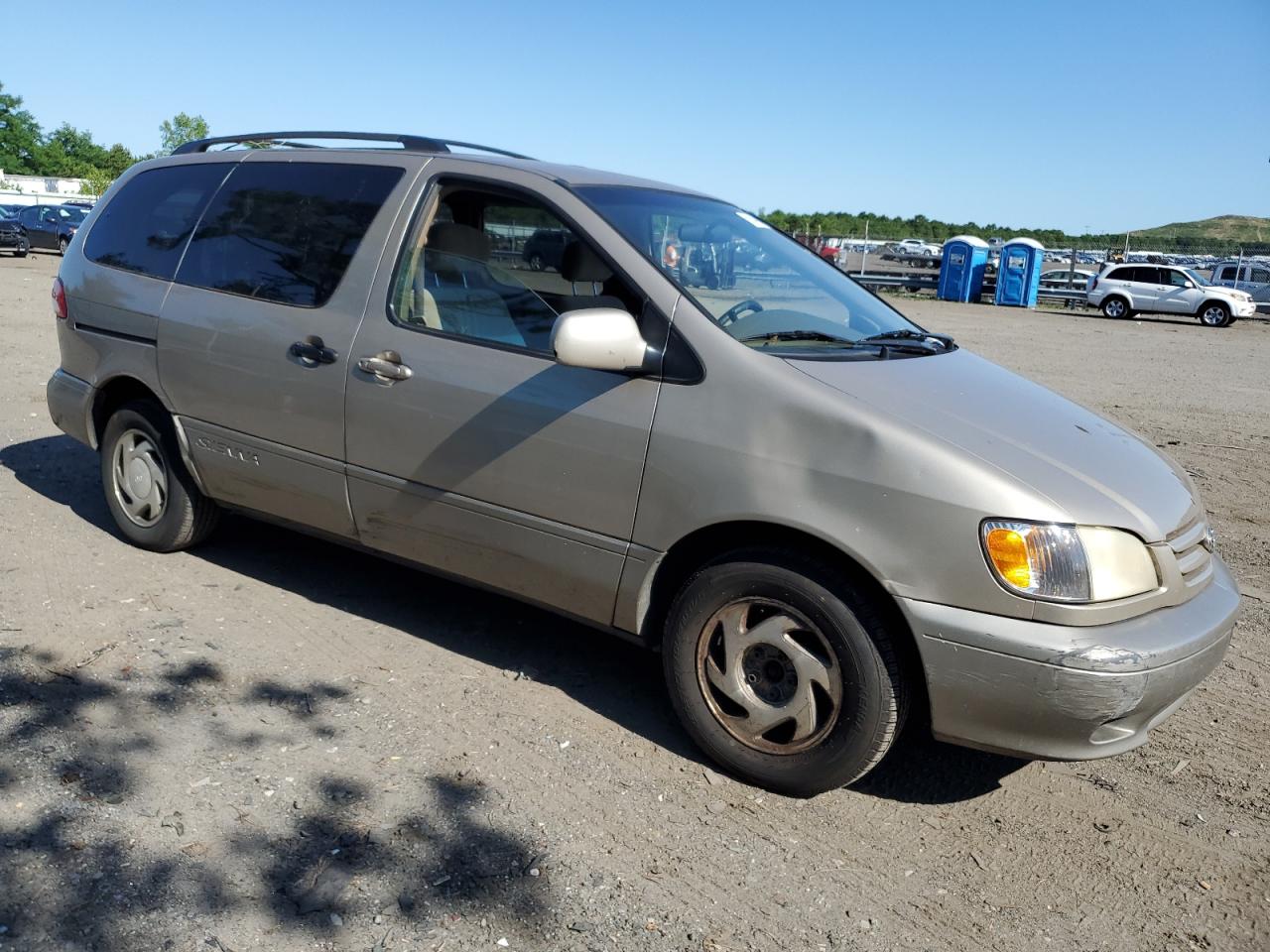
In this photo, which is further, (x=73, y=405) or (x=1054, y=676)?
(x=73, y=405)

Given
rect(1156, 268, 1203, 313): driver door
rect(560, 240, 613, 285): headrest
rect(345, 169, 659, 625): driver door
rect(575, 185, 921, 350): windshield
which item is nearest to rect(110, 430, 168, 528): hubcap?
rect(345, 169, 659, 625): driver door

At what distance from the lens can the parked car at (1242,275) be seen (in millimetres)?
35072

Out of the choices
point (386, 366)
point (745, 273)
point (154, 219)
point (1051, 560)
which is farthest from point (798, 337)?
point (154, 219)

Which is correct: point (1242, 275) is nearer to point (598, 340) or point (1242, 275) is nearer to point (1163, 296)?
point (1163, 296)

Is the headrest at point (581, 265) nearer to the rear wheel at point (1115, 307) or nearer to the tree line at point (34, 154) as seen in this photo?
the rear wheel at point (1115, 307)

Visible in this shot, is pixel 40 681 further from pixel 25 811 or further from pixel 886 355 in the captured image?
pixel 886 355

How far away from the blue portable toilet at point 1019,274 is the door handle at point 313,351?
3210cm

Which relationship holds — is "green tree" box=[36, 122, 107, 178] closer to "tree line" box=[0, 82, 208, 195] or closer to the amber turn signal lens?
"tree line" box=[0, 82, 208, 195]

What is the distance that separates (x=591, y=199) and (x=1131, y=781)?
2.70m

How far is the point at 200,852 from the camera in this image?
2861 millimetres

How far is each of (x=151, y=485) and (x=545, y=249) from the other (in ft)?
8.09

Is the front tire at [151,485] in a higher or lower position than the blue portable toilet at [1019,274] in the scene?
lower

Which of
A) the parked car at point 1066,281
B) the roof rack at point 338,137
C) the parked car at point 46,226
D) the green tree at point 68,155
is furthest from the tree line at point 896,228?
the green tree at point 68,155

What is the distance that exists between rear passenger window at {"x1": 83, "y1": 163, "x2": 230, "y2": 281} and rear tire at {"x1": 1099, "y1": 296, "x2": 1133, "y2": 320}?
30070mm
